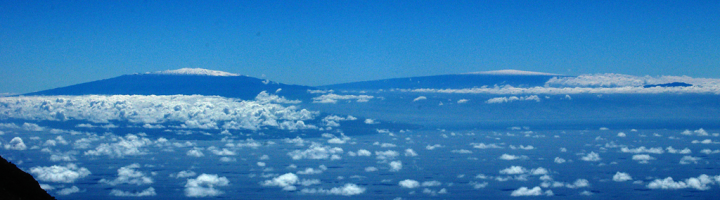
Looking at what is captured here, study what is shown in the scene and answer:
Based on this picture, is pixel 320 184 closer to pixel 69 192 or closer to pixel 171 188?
pixel 171 188

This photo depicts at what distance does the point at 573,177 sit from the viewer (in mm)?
147125

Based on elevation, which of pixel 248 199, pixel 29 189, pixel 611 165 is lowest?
pixel 29 189

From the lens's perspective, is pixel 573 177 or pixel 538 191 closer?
pixel 538 191

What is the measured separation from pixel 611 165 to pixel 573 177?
37.5 meters

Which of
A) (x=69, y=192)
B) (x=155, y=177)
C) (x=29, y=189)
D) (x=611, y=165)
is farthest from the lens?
(x=611, y=165)

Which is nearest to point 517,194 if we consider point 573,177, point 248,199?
point 573,177

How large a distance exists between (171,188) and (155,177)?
2535 centimetres

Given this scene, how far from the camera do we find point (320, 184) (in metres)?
139

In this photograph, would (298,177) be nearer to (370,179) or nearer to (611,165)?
(370,179)

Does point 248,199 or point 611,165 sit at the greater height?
point 611,165

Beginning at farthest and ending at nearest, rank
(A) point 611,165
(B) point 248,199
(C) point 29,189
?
(A) point 611,165 < (B) point 248,199 < (C) point 29,189

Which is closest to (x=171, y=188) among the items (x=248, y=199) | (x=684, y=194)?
(x=248, y=199)

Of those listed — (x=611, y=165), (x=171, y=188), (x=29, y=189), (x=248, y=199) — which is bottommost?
(x=29, y=189)

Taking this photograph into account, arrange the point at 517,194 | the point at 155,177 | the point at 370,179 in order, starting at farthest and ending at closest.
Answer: the point at 155,177
the point at 370,179
the point at 517,194
